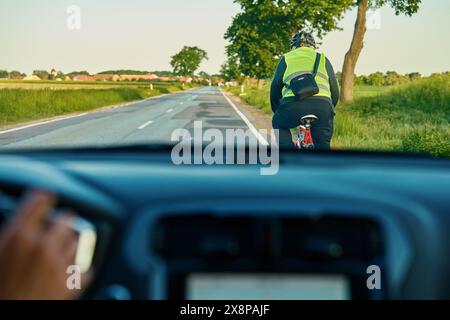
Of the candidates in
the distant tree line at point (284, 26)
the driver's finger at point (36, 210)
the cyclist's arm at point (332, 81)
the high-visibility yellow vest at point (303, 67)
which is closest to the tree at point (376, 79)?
the distant tree line at point (284, 26)

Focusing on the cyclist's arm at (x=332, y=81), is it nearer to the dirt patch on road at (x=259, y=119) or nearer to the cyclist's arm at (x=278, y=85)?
the cyclist's arm at (x=278, y=85)

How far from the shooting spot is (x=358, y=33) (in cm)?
2933

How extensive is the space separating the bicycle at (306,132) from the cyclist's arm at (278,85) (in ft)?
1.15

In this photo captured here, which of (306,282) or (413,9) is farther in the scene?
(413,9)

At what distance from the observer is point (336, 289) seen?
1188 mm

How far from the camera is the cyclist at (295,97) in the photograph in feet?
20.3

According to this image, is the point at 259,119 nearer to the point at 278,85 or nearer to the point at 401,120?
the point at 401,120

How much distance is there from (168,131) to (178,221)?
667 inches

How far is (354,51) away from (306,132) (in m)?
24.0

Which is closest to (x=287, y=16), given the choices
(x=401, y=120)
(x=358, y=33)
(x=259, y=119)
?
(x=358, y=33)

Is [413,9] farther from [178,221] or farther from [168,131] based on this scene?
[178,221]

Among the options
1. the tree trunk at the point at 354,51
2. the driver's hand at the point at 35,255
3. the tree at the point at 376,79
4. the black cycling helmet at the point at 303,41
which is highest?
the tree at the point at 376,79

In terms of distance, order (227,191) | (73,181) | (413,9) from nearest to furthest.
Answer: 1. (227,191)
2. (73,181)
3. (413,9)
